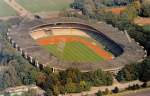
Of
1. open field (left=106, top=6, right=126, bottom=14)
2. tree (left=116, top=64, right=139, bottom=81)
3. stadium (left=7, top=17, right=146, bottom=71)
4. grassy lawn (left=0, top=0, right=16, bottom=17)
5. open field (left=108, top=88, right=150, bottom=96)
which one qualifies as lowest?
open field (left=108, top=88, right=150, bottom=96)

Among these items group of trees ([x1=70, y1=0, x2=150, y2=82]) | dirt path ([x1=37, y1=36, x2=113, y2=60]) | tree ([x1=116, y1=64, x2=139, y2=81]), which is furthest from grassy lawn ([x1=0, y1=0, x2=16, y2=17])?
tree ([x1=116, y1=64, x2=139, y2=81])

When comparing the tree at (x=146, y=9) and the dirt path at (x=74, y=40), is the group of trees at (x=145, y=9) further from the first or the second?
the dirt path at (x=74, y=40)

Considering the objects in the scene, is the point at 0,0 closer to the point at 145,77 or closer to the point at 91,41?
the point at 91,41

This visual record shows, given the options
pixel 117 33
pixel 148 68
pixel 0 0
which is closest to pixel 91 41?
pixel 117 33

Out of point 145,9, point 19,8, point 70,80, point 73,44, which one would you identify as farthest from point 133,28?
point 19,8

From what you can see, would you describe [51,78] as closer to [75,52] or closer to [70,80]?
[70,80]

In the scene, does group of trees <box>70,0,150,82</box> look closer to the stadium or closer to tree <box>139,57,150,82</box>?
tree <box>139,57,150,82</box>

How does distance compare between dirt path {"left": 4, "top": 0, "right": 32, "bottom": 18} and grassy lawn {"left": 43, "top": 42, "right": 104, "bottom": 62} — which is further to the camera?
dirt path {"left": 4, "top": 0, "right": 32, "bottom": 18}
